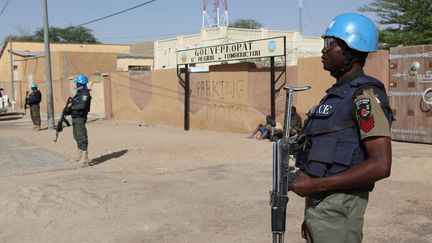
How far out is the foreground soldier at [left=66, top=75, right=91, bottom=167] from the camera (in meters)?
8.70

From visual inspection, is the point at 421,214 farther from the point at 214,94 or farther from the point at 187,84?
the point at 187,84

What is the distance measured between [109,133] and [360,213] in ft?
45.0

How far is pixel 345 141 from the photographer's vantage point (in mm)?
1923

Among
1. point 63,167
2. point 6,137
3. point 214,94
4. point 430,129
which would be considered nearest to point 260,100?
point 214,94

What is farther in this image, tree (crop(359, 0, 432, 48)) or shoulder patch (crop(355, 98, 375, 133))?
tree (crop(359, 0, 432, 48))

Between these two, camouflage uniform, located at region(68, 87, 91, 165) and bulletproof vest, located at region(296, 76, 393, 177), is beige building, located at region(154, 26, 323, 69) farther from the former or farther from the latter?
bulletproof vest, located at region(296, 76, 393, 177)

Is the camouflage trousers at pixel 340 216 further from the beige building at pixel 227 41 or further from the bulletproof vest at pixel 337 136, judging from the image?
the beige building at pixel 227 41

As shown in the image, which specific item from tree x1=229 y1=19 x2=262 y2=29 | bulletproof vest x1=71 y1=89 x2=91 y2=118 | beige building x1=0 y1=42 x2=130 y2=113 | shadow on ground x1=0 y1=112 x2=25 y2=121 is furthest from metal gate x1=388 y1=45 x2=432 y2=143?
tree x1=229 y1=19 x2=262 y2=29

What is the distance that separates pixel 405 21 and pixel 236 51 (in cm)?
679

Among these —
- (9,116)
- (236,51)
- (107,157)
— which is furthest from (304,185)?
(9,116)

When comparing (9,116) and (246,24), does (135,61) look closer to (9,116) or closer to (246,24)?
(9,116)

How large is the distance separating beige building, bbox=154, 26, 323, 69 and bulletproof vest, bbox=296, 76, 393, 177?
2812 cm

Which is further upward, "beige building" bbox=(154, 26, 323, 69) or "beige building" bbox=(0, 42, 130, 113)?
"beige building" bbox=(154, 26, 323, 69)

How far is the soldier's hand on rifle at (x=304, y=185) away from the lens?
1.95 m
